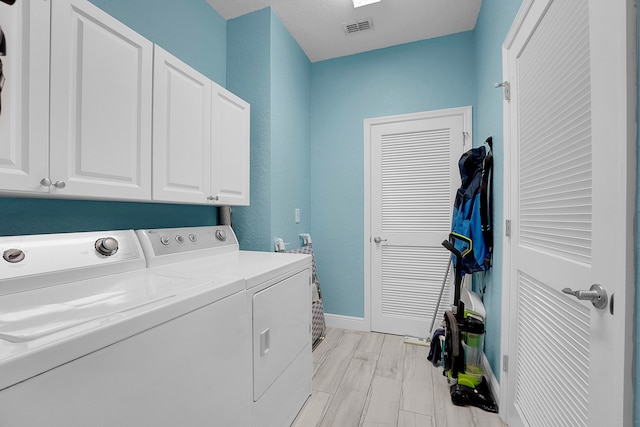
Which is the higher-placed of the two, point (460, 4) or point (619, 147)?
point (460, 4)

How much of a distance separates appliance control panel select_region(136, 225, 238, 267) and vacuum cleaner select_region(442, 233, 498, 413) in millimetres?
1622

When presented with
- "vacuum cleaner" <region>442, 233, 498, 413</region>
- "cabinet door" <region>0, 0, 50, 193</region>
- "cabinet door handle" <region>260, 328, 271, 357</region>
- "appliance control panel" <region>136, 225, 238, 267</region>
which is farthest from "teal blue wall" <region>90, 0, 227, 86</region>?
"vacuum cleaner" <region>442, 233, 498, 413</region>

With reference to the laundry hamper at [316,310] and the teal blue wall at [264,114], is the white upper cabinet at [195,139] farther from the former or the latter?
the laundry hamper at [316,310]

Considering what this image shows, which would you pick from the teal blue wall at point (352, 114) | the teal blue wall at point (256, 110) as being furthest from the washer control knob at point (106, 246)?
the teal blue wall at point (352, 114)

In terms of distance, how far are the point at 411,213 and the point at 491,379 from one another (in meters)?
1.43

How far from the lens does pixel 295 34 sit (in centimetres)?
261

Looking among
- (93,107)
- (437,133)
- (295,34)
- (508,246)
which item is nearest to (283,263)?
(93,107)

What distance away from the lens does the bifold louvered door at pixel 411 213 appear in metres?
2.63

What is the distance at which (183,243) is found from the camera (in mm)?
1626

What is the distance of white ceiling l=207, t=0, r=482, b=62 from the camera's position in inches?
87.8

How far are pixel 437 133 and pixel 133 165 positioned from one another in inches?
96.9

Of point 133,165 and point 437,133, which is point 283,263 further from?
point 437,133

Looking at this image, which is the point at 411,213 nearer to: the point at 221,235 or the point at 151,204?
the point at 221,235

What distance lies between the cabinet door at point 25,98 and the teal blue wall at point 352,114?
89.7 inches
